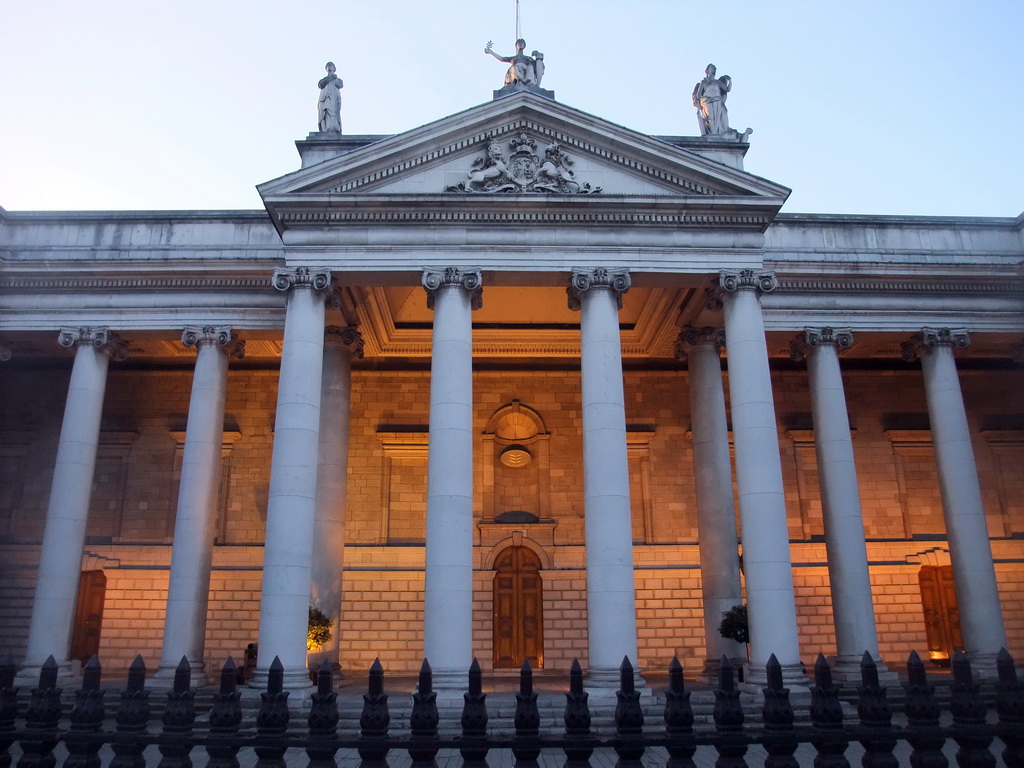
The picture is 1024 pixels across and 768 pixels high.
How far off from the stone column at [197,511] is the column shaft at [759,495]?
13.0 meters

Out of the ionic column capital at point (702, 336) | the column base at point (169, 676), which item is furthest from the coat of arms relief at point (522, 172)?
the column base at point (169, 676)

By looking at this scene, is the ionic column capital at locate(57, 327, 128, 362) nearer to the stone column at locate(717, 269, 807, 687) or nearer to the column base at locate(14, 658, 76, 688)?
the column base at locate(14, 658, 76, 688)

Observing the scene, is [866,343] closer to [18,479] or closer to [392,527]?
[392,527]

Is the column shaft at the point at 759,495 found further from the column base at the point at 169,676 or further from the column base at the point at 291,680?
the column base at the point at 169,676

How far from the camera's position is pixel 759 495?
16672 mm

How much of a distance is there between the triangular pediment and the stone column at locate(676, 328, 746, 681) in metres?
4.63

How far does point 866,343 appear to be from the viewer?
22.9 m

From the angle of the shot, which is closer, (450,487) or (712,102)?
(450,487)

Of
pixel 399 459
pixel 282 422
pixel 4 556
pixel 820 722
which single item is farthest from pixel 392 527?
pixel 820 722

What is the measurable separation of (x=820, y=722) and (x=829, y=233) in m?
19.8

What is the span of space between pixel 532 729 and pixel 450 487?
11.9 meters

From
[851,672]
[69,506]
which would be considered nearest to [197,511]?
[69,506]

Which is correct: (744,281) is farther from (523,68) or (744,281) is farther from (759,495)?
(523,68)

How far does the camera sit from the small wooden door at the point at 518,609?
2297cm
